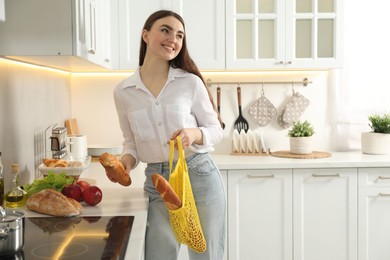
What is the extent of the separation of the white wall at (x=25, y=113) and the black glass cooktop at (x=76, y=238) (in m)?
0.58

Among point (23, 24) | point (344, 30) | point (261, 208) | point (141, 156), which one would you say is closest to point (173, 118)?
point (141, 156)

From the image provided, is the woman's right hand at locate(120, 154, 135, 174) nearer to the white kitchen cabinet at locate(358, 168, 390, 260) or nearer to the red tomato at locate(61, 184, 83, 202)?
the red tomato at locate(61, 184, 83, 202)

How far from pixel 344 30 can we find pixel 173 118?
2.19m

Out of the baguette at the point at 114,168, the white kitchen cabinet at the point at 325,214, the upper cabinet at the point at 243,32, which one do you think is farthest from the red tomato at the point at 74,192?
the white kitchen cabinet at the point at 325,214

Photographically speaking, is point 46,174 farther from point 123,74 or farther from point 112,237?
point 123,74

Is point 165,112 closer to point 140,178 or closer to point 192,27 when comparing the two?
point 140,178

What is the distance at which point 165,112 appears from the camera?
207 cm

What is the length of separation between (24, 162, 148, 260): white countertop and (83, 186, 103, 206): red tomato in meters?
0.02

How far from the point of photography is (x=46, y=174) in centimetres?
222

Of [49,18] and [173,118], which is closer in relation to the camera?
[49,18]

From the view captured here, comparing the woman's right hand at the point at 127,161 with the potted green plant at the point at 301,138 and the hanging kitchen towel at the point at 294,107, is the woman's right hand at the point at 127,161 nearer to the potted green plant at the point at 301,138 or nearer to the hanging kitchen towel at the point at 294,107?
the potted green plant at the point at 301,138

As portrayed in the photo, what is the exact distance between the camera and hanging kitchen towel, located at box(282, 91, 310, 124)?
3.82 meters

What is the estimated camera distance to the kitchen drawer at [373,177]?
3293 millimetres

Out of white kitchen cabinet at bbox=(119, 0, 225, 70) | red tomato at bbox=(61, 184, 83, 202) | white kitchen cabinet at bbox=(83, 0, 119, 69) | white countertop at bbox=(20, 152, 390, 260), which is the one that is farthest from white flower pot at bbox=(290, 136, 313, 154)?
red tomato at bbox=(61, 184, 83, 202)
